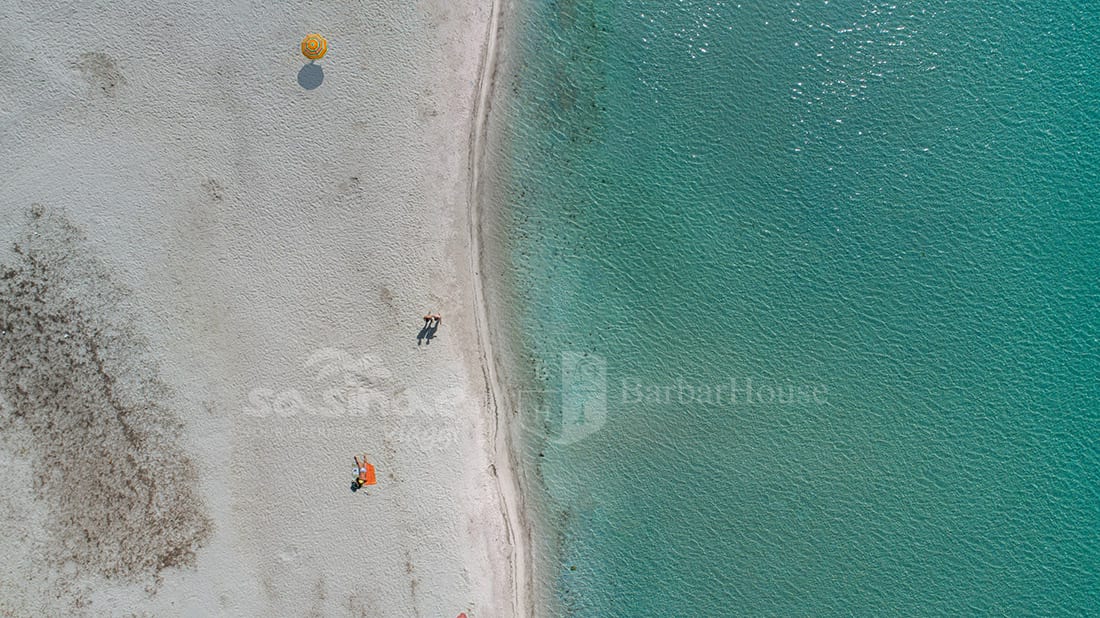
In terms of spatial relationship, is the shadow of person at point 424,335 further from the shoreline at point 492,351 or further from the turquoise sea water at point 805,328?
the turquoise sea water at point 805,328

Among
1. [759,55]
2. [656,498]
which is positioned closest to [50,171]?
[656,498]

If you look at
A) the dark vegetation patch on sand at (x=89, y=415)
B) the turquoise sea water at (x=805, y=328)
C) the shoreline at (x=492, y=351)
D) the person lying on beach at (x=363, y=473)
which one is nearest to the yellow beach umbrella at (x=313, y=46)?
the shoreline at (x=492, y=351)

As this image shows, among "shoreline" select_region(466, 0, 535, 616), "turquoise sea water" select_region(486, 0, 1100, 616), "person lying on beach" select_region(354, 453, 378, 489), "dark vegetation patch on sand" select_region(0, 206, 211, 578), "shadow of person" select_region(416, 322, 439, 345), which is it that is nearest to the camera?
"dark vegetation patch on sand" select_region(0, 206, 211, 578)

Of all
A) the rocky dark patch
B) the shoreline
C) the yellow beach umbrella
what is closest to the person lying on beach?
the shoreline

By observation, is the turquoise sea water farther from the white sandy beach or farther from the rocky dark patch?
the rocky dark patch

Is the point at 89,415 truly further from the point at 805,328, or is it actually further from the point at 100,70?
the point at 805,328
